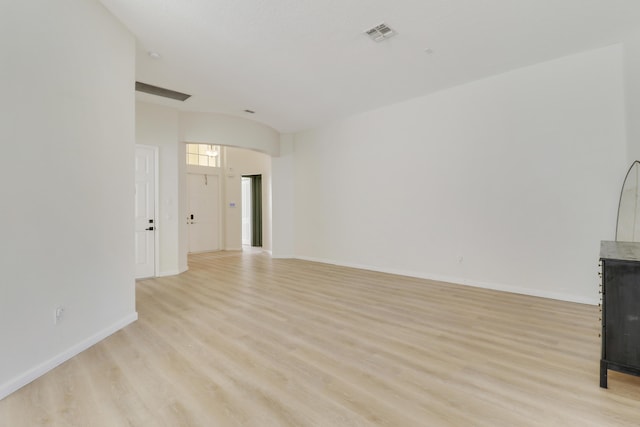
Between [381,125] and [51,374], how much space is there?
5.86 m

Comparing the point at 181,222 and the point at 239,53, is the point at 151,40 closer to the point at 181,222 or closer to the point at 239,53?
the point at 239,53

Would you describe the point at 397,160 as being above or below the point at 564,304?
above

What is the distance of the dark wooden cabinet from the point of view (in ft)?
6.49

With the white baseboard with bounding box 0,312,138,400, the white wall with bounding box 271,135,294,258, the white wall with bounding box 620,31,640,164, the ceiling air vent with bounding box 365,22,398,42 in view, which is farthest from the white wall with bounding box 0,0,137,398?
the white wall with bounding box 620,31,640,164

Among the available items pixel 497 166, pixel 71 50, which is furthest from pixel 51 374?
pixel 497 166

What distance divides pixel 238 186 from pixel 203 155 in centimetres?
145

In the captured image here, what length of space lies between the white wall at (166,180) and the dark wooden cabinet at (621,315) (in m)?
6.15

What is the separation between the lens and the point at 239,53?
154 inches

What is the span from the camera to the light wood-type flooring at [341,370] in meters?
1.80

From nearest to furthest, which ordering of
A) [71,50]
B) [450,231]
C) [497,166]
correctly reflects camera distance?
[71,50], [497,166], [450,231]

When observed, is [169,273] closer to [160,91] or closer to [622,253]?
[160,91]

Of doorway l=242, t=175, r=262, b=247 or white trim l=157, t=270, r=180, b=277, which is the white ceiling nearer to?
white trim l=157, t=270, r=180, b=277

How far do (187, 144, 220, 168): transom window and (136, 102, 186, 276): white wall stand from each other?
120 inches

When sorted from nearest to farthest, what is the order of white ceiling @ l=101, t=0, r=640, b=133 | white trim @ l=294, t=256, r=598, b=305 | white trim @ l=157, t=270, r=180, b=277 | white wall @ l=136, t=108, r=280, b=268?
1. white ceiling @ l=101, t=0, r=640, b=133
2. white trim @ l=294, t=256, r=598, b=305
3. white wall @ l=136, t=108, r=280, b=268
4. white trim @ l=157, t=270, r=180, b=277
